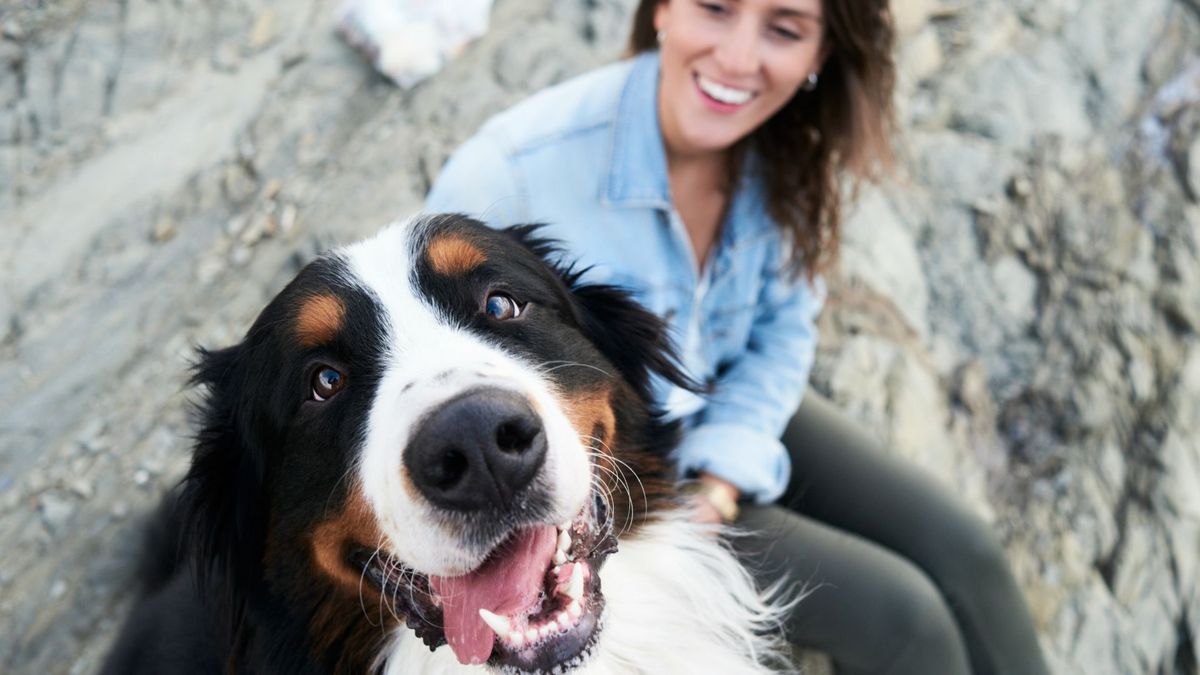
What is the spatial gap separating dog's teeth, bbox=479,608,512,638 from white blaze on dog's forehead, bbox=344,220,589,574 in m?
0.11

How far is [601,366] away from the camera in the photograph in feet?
6.72

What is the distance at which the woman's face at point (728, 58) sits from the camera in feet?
7.98

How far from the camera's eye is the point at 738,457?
2521 mm

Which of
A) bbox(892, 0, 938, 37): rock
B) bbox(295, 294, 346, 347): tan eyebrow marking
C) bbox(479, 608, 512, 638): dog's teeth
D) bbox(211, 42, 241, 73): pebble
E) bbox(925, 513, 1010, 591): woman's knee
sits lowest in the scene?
bbox(925, 513, 1010, 591): woman's knee

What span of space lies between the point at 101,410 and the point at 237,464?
1762 millimetres

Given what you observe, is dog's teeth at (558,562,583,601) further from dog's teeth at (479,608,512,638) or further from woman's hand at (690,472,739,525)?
woman's hand at (690,472,739,525)

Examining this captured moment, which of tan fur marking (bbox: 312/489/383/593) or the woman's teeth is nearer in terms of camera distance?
tan fur marking (bbox: 312/489/383/593)

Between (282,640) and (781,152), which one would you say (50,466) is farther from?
(781,152)

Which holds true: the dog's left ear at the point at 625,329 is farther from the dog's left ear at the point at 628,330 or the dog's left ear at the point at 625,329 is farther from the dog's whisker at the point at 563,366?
the dog's whisker at the point at 563,366

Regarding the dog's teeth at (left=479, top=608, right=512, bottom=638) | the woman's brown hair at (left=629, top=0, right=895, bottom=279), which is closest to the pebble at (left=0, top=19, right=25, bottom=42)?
the woman's brown hair at (left=629, top=0, right=895, bottom=279)

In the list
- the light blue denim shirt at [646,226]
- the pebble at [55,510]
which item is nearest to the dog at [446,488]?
the light blue denim shirt at [646,226]

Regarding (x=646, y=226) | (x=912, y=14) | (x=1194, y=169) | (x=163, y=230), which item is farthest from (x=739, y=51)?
(x=1194, y=169)

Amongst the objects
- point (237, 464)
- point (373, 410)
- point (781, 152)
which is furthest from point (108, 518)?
point (781, 152)

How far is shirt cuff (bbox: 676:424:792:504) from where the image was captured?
2502 mm
